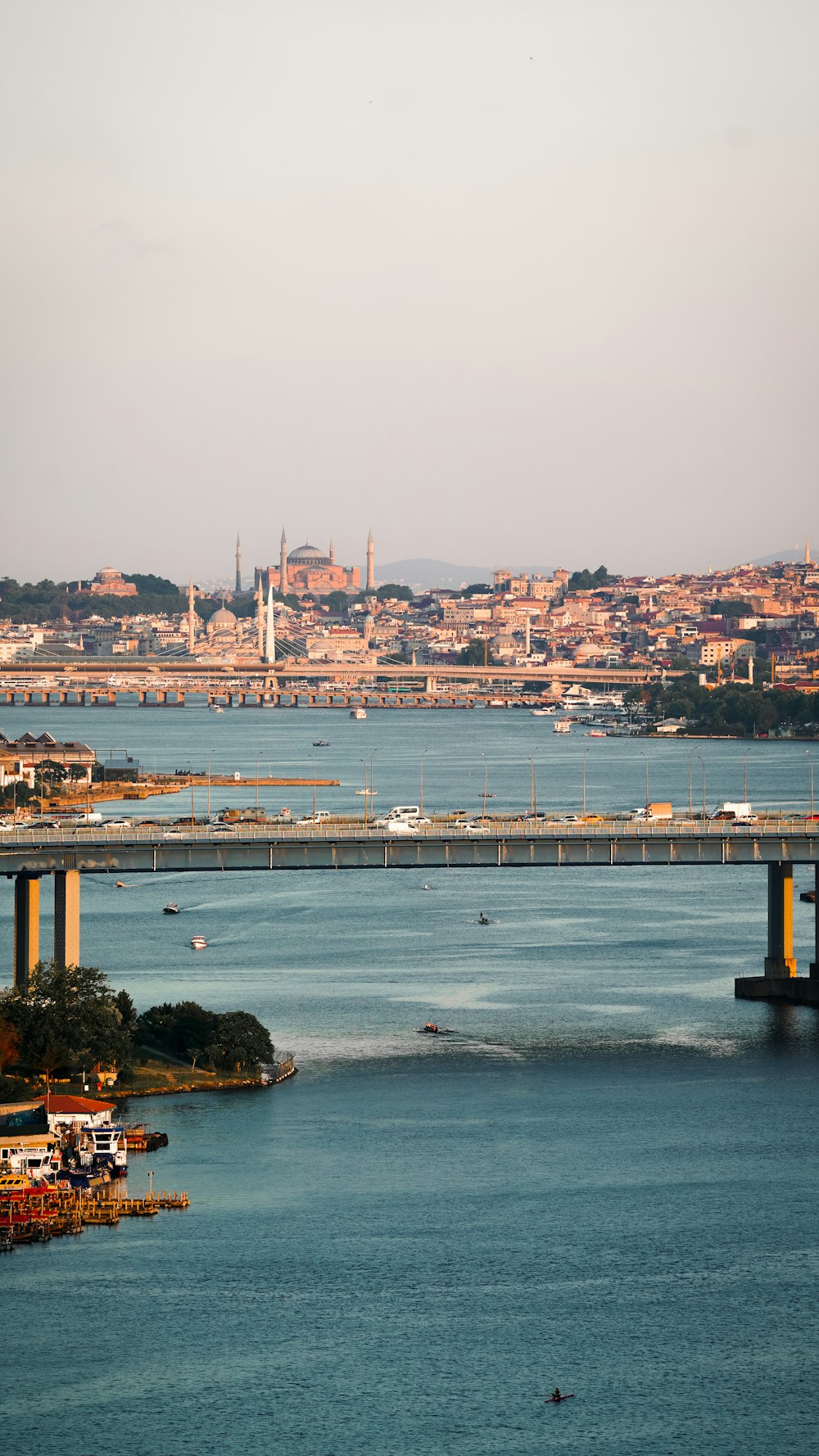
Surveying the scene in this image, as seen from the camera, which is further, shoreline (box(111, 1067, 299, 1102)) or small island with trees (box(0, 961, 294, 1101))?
shoreline (box(111, 1067, 299, 1102))

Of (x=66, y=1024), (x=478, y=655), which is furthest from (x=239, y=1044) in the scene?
(x=478, y=655)

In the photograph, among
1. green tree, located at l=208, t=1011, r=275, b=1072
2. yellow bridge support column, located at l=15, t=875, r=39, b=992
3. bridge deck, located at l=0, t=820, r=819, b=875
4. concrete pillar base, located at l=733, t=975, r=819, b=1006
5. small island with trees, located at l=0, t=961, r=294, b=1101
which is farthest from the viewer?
concrete pillar base, located at l=733, t=975, r=819, b=1006

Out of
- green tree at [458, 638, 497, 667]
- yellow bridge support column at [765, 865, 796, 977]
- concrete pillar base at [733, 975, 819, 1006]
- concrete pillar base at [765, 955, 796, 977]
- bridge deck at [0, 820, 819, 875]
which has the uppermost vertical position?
green tree at [458, 638, 497, 667]

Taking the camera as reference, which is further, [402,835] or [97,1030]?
[402,835]

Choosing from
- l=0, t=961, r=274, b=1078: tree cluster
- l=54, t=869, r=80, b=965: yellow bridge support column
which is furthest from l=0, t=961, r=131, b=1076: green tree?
l=54, t=869, r=80, b=965: yellow bridge support column

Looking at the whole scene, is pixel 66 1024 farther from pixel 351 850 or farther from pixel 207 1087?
pixel 351 850

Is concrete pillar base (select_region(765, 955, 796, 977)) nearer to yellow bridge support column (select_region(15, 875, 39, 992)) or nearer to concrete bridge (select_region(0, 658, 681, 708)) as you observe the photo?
yellow bridge support column (select_region(15, 875, 39, 992))

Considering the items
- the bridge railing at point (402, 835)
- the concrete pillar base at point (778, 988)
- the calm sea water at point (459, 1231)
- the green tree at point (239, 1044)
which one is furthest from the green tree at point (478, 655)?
the green tree at point (239, 1044)

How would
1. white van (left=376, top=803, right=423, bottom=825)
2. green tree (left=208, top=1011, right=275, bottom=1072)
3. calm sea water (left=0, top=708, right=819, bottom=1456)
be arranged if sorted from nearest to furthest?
calm sea water (left=0, top=708, right=819, bottom=1456) < green tree (left=208, top=1011, right=275, bottom=1072) < white van (left=376, top=803, right=423, bottom=825)
